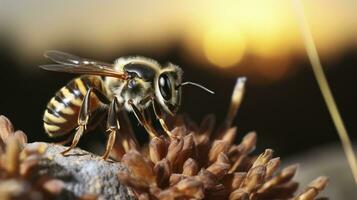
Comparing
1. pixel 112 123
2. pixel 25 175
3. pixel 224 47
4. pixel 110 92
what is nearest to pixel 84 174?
pixel 25 175

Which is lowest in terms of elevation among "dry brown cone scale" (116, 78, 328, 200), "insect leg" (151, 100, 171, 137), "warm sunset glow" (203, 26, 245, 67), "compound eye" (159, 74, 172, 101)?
"warm sunset glow" (203, 26, 245, 67)

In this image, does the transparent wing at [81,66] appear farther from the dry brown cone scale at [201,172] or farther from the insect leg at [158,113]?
the dry brown cone scale at [201,172]

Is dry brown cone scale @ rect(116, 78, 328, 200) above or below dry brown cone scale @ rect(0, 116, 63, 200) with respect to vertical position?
below

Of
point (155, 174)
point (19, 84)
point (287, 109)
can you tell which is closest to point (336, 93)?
point (287, 109)

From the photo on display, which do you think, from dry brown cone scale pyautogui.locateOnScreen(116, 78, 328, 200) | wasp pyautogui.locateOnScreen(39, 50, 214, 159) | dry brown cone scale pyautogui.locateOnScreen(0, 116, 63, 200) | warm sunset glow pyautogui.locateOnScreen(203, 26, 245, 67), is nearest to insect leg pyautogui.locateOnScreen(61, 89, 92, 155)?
wasp pyautogui.locateOnScreen(39, 50, 214, 159)

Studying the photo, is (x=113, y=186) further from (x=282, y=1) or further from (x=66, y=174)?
(x=282, y=1)

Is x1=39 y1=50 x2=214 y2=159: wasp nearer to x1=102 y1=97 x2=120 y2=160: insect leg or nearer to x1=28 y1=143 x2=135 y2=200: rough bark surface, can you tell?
x1=102 y1=97 x2=120 y2=160: insect leg

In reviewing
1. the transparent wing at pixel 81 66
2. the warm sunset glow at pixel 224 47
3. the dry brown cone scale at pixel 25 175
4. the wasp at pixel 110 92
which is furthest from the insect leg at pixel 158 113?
the warm sunset glow at pixel 224 47
